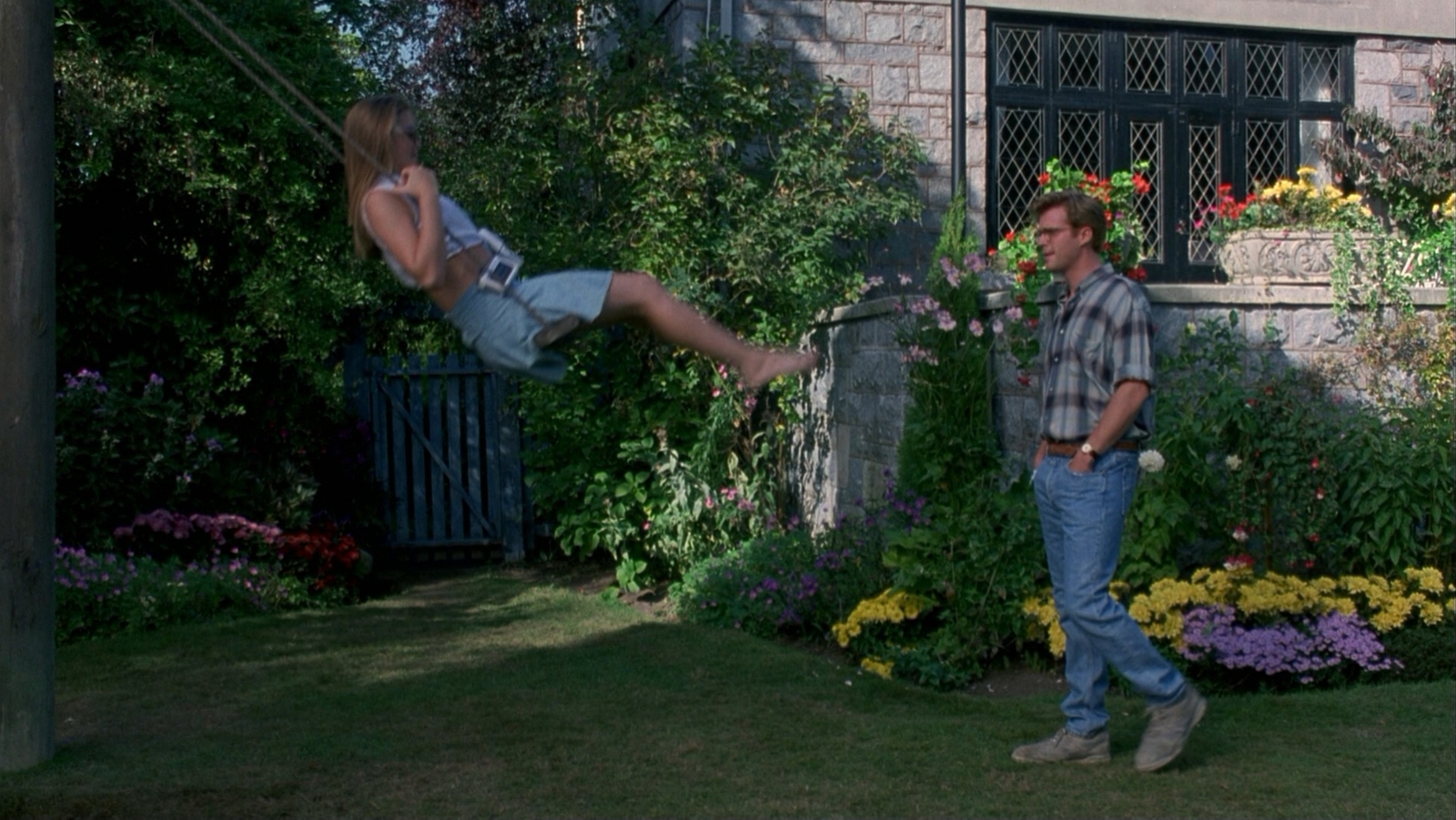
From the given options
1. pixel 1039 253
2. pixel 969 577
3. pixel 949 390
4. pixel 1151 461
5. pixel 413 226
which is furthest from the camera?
pixel 1039 253

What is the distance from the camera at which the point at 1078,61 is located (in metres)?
10.9

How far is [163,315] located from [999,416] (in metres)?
5.06

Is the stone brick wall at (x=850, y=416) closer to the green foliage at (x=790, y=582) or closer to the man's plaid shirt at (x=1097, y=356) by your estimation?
the green foliage at (x=790, y=582)

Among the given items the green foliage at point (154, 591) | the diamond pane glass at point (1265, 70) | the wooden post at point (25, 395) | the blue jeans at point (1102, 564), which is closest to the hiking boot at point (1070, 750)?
the blue jeans at point (1102, 564)

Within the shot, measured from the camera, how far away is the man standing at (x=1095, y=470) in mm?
4773

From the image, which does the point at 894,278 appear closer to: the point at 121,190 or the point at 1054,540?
the point at 121,190

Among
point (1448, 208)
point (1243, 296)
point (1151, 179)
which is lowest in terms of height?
point (1243, 296)

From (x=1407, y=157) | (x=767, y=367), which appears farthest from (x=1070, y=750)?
(x=1407, y=157)

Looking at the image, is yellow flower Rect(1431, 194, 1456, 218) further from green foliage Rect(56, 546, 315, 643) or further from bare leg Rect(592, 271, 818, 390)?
green foliage Rect(56, 546, 315, 643)

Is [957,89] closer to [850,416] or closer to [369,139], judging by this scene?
[850,416]

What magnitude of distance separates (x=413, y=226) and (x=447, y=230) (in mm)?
157

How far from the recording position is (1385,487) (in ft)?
21.7

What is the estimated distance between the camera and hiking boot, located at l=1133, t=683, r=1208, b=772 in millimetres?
4855

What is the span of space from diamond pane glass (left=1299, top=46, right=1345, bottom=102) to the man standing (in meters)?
7.16
